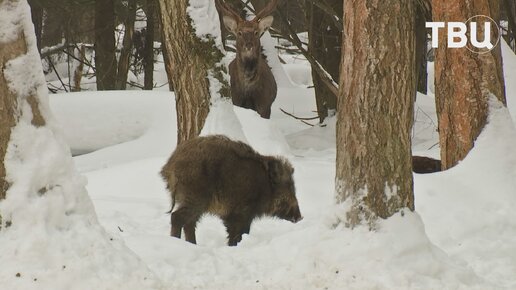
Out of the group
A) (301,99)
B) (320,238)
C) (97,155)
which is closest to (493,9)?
(320,238)

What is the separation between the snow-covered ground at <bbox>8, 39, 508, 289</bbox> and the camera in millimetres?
5426

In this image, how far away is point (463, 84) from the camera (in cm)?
829

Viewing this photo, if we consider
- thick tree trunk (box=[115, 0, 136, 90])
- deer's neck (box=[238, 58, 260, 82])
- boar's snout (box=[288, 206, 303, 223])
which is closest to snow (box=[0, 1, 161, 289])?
boar's snout (box=[288, 206, 303, 223])

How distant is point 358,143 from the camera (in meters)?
5.72

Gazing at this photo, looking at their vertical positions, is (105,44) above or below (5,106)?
below

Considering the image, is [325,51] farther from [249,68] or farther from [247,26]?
[247,26]

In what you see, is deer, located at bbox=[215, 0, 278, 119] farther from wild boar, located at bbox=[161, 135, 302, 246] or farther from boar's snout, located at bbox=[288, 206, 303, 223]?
wild boar, located at bbox=[161, 135, 302, 246]

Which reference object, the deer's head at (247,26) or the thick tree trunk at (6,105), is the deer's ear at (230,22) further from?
the thick tree trunk at (6,105)

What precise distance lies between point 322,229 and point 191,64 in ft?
10.4

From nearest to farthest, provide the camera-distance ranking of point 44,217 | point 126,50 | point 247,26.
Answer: point 44,217 → point 247,26 → point 126,50

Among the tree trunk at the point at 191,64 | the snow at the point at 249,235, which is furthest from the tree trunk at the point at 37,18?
the tree trunk at the point at 191,64

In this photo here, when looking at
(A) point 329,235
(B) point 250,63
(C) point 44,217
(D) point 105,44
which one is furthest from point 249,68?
(C) point 44,217

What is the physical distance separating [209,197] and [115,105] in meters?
7.05

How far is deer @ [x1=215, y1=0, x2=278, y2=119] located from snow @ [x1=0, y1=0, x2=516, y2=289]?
2880 mm
